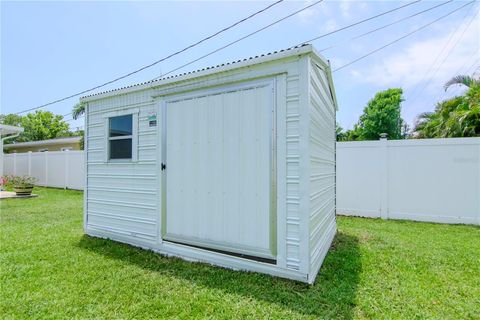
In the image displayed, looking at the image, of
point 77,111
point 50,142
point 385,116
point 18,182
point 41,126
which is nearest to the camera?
point 18,182

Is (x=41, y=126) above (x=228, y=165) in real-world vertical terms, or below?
above

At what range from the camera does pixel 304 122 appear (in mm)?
3080

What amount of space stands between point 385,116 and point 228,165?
1938cm

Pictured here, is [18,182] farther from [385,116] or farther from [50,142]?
[385,116]

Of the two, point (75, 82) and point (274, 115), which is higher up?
point (75, 82)

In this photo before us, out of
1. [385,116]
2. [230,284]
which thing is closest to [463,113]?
[230,284]

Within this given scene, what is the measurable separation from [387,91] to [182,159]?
20656 mm

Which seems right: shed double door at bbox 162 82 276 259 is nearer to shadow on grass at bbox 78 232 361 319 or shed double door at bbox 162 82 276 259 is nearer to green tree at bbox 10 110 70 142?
shadow on grass at bbox 78 232 361 319

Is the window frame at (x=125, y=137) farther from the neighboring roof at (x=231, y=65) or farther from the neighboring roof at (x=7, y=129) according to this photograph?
the neighboring roof at (x=7, y=129)

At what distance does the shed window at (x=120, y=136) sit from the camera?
186 inches

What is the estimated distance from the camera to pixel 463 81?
31.0 feet

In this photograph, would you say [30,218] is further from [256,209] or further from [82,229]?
[256,209]

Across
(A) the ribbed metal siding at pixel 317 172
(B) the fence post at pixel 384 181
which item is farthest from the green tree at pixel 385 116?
(A) the ribbed metal siding at pixel 317 172

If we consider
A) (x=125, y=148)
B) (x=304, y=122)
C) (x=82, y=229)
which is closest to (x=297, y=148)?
(x=304, y=122)
